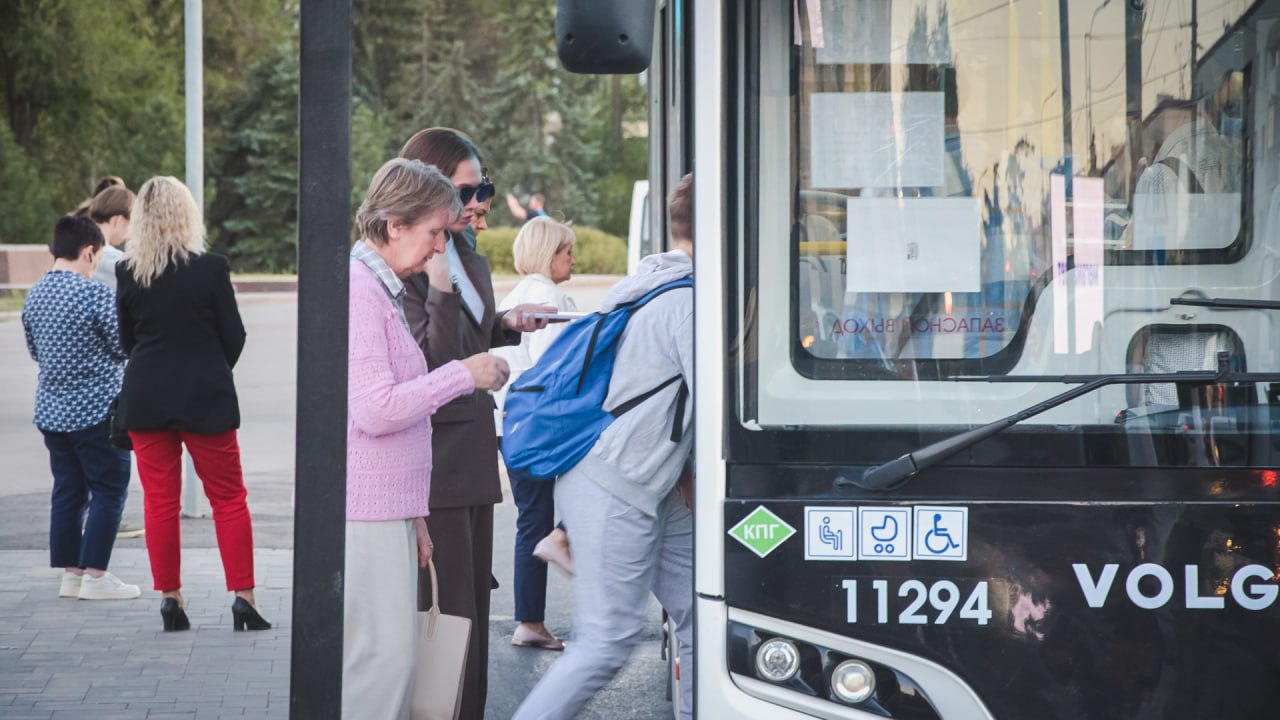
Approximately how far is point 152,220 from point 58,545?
1950 millimetres

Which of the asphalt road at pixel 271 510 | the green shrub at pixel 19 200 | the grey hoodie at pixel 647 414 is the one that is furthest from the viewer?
the green shrub at pixel 19 200

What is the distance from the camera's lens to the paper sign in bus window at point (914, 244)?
2994 mm

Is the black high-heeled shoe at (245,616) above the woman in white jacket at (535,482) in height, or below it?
below

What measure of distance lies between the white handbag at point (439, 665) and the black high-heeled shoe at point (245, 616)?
291 centimetres

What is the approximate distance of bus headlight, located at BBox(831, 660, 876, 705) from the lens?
290cm

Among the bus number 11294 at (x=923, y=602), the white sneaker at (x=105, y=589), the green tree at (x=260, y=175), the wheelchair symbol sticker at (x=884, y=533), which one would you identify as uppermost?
the green tree at (x=260, y=175)

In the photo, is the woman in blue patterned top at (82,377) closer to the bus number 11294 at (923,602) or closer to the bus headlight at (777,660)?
the bus headlight at (777,660)

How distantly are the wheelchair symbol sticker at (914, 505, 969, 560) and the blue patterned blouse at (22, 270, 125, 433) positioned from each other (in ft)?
16.6

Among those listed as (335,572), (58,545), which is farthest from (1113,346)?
(58,545)

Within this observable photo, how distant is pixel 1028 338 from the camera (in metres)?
2.99

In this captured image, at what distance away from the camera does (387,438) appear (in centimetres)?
370

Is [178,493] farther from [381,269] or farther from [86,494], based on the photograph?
[381,269]

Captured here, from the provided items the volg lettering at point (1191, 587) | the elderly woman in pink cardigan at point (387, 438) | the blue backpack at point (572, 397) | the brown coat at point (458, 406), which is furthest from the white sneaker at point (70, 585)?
the volg lettering at point (1191, 587)

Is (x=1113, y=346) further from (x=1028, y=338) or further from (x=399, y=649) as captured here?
(x=399, y=649)
